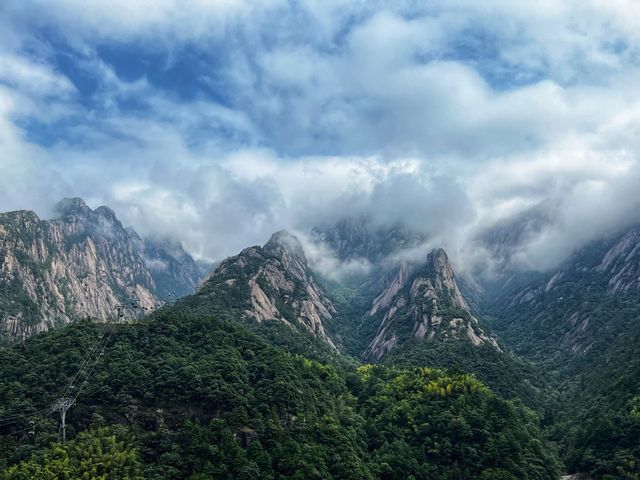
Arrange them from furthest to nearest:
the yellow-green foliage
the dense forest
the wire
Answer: the wire, the dense forest, the yellow-green foliage

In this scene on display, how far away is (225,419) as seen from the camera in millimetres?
97938

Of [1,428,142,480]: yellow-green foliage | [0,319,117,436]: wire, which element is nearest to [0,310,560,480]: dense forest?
[1,428,142,480]: yellow-green foliage

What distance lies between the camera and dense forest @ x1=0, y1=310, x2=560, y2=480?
8688 centimetres

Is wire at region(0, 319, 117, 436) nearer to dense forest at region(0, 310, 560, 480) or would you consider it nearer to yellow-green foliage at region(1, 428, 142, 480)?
dense forest at region(0, 310, 560, 480)

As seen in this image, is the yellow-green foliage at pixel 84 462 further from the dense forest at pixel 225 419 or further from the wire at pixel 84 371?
the wire at pixel 84 371

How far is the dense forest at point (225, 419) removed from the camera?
3420 inches

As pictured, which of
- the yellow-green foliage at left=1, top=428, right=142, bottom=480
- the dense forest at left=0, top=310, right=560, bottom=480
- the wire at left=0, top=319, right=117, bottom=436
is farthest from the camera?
the wire at left=0, top=319, right=117, bottom=436

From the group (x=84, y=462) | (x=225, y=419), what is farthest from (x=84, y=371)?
(x=225, y=419)

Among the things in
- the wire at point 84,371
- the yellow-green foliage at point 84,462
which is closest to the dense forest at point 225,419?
the yellow-green foliage at point 84,462

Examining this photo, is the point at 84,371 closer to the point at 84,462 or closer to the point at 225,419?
the point at 84,462

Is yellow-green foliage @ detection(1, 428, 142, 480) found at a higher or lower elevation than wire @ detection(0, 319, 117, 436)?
lower

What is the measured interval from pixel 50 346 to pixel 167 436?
43927 mm

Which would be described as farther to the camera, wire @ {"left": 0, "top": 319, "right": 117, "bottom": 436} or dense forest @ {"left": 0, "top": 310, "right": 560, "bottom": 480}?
wire @ {"left": 0, "top": 319, "right": 117, "bottom": 436}

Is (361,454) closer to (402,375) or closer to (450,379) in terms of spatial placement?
(450,379)
